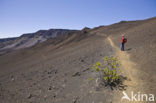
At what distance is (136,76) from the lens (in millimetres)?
5051

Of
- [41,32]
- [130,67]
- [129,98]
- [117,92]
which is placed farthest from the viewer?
[41,32]

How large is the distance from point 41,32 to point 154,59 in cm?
10443

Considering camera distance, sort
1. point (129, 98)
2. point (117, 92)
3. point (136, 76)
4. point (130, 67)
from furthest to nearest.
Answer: point (130, 67) < point (136, 76) < point (117, 92) < point (129, 98)

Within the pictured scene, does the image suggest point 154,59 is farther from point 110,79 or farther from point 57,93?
point 57,93

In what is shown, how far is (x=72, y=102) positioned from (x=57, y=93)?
127cm

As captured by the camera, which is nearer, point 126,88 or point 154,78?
point 126,88

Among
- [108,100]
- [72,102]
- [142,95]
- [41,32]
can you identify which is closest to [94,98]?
[108,100]

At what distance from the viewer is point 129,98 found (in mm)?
3703

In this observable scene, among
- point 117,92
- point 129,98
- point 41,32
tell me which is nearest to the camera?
point 129,98

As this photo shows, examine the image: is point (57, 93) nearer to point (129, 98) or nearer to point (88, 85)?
point (88, 85)

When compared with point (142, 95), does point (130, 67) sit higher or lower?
higher

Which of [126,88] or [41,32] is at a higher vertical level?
[41,32]

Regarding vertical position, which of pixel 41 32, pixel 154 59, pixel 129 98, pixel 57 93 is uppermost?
pixel 41 32

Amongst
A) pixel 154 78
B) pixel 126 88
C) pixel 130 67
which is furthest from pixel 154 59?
pixel 126 88
